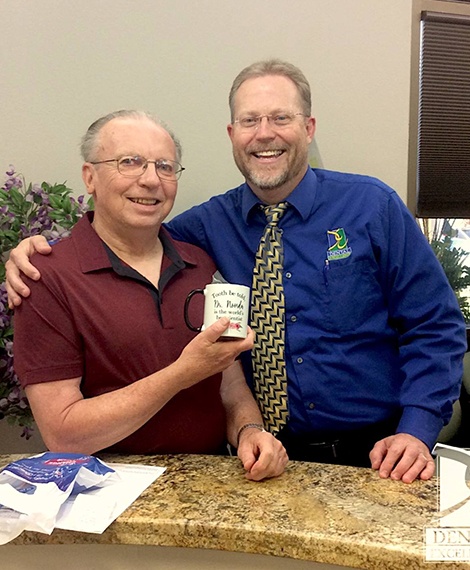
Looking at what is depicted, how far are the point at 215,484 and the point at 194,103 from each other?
158cm

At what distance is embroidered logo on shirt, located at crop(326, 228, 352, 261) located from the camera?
164 cm

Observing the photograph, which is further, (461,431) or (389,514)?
(461,431)

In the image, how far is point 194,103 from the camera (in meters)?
2.26

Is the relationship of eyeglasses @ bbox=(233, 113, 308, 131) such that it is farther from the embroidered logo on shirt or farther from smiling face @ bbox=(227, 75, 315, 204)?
the embroidered logo on shirt

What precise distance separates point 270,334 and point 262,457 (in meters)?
0.48

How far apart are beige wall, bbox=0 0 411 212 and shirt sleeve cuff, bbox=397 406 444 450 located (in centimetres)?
123

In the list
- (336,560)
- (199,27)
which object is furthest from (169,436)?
(199,27)

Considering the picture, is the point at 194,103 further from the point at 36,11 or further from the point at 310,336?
the point at 310,336

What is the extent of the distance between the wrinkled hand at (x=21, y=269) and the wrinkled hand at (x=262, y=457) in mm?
621

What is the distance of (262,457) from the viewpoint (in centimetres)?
118

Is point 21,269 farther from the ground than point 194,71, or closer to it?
closer to it

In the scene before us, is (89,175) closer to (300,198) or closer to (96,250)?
(96,250)

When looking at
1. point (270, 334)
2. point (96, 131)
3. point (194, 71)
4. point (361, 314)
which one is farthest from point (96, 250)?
point (194, 71)

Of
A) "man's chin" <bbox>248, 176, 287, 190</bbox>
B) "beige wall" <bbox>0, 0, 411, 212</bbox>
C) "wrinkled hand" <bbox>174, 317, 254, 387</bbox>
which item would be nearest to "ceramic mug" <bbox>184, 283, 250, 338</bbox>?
"wrinkled hand" <bbox>174, 317, 254, 387</bbox>
